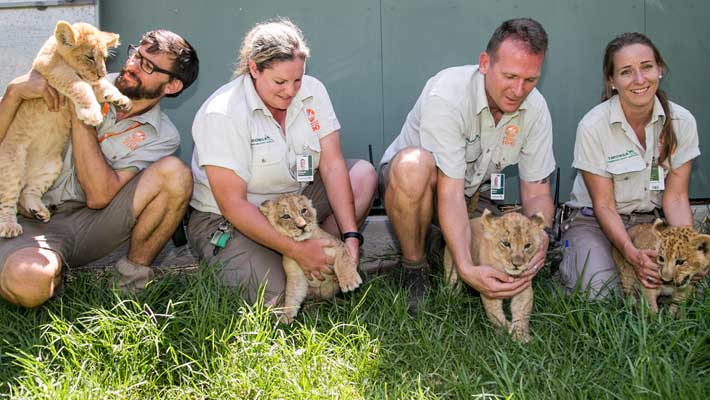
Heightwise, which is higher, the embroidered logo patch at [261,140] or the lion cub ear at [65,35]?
→ the lion cub ear at [65,35]

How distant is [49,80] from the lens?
4227 millimetres

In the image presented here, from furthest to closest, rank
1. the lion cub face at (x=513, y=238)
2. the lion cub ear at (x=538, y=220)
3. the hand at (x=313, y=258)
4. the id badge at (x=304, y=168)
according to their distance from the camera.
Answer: the id badge at (x=304, y=168)
the hand at (x=313, y=258)
the lion cub ear at (x=538, y=220)
the lion cub face at (x=513, y=238)

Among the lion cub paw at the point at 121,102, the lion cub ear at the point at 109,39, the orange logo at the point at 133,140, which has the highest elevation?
the lion cub ear at the point at 109,39

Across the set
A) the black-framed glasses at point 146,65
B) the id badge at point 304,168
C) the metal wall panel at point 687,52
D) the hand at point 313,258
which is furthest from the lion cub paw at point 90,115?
the metal wall panel at point 687,52

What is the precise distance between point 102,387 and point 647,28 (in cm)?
448

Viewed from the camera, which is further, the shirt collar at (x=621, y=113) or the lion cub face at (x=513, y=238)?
the shirt collar at (x=621, y=113)

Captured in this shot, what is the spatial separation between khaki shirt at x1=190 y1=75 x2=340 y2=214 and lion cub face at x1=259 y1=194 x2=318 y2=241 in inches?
8.4

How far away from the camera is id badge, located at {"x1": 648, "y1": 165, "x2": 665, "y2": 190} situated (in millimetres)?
4633

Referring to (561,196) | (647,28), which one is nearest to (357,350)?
(561,196)

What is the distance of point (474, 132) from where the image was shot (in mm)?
4473

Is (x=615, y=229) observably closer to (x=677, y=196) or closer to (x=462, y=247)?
(x=677, y=196)

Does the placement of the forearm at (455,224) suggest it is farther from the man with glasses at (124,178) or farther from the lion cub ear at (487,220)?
the man with glasses at (124,178)

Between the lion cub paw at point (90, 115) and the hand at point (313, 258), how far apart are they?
4.11 feet

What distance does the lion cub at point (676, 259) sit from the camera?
4.07 metres
